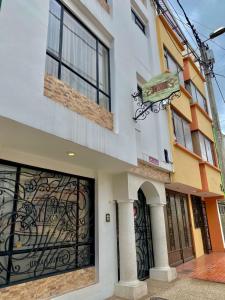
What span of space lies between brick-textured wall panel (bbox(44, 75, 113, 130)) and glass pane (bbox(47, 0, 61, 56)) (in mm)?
834

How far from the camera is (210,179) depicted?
11227 mm

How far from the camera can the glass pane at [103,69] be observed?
5.99m

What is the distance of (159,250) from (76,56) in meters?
6.21

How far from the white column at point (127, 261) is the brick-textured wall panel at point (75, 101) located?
7.80 ft

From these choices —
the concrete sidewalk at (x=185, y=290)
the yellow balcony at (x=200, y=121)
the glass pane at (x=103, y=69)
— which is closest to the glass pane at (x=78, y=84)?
the glass pane at (x=103, y=69)

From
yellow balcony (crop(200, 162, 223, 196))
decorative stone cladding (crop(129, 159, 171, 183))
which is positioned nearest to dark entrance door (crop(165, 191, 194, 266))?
yellow balcony (crop(200, 162, 223, 196))

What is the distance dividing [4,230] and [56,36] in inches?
159

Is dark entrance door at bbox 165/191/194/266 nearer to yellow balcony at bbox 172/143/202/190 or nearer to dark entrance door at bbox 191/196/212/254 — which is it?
yellow balcony at bbox 172/143/202/190

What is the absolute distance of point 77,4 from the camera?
554 cm

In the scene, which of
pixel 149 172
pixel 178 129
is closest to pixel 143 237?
pixel 149 172

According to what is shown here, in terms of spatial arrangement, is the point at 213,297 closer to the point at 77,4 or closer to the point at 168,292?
the point at 168,292

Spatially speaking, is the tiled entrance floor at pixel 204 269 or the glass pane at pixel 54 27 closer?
the glass pane at pixel 54 27

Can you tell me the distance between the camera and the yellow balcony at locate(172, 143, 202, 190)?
28.2 feet

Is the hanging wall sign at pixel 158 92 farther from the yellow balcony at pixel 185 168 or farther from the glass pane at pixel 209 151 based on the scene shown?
the glass pane at pixel 209 151
